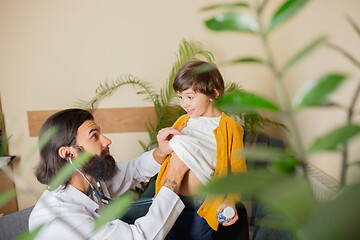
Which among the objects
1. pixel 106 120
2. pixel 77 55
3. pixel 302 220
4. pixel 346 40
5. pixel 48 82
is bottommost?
pixel 106 120

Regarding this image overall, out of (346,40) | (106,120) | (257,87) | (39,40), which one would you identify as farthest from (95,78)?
(346,40)

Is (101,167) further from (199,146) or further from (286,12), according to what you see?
(286,12)

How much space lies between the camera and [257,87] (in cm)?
277

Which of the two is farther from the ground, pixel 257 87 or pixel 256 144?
pixel 257 87

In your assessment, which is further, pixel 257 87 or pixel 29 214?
pixel 257 87

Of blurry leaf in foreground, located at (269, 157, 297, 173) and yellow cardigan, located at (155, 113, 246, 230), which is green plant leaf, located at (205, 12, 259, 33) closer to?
blurry leaf in foreground, located at (269, 157, 297, 173)

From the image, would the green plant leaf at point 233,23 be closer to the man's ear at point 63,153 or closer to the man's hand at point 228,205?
the man's hand at point 228,205

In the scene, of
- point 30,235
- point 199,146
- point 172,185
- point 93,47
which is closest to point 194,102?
point 199,146

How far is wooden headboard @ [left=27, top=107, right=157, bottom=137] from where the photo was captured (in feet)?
9.41

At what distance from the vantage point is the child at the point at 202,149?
1401mm

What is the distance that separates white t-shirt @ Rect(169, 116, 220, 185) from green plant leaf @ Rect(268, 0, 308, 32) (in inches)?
43.6

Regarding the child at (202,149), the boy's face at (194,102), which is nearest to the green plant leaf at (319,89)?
the child at (202,149)

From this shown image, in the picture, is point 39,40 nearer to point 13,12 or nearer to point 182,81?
point 13,12

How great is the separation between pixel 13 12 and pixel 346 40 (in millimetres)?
3092
